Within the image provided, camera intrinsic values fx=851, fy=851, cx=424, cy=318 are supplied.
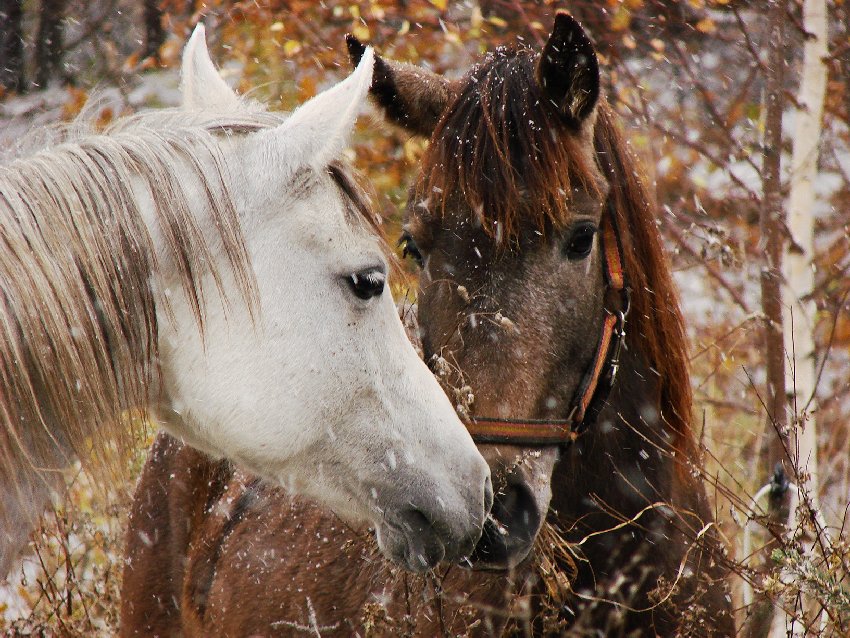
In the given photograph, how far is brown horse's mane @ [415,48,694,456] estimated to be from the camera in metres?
2.69

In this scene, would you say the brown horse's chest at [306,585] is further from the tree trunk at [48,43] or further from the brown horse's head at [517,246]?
the tree trunk at [48,43]

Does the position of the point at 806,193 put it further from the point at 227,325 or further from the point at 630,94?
the point at 227,325

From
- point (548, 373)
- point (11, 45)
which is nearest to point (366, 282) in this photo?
point (548, 373)

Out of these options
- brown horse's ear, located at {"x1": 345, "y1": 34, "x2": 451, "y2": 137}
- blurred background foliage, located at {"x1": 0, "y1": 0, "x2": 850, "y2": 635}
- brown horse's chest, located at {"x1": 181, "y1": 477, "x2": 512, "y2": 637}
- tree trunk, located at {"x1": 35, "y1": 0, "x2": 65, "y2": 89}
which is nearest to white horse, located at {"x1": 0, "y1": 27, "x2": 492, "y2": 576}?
brown horse's chest, located at {"x1": 181, "y1": 477, "x2": 512, "y2": 637}

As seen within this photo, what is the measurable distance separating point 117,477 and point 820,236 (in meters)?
8.13

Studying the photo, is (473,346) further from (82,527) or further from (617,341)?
(82,527)

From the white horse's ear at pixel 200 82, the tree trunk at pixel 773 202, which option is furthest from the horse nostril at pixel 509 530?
the tree trunk at pixel 773 202

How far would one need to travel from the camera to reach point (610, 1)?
21.0 feet

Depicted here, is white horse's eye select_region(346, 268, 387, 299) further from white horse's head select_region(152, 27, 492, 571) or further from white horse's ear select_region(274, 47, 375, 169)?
white horse's ear select_region(274, 47, 375, 169)

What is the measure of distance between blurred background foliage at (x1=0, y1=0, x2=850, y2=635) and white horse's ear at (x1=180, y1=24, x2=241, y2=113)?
8.12 feet

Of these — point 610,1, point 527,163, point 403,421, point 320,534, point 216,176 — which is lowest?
point 320,534

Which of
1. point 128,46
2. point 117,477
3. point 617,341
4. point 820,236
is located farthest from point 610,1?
point 128,46

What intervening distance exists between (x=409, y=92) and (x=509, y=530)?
165 cm

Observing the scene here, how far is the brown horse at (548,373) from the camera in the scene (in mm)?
2547
